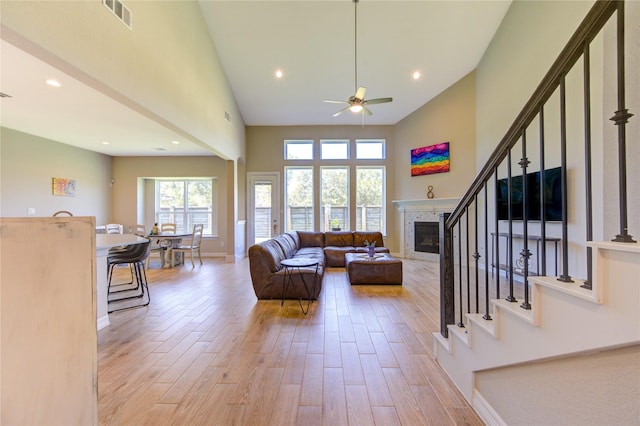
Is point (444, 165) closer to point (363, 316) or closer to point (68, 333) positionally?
point (363, 316)

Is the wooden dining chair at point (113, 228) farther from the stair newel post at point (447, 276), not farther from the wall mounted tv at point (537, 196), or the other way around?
the wall mounted tv at point (537, 196)

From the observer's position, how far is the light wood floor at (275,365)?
66.4 inches

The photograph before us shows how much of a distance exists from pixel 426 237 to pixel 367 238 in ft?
5.16

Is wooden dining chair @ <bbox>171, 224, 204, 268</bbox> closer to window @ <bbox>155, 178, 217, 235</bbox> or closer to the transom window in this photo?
window @ <bbox>155, 178, 217, 235</bbox>

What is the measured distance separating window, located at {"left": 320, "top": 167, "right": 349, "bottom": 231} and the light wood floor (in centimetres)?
419

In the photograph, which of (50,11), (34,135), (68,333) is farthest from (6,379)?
(34,135)

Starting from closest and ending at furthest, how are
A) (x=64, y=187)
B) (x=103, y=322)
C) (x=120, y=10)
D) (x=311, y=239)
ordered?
1. (x=120, y=10)
2. (x=103, y=322)
3. (x=64, y=187)
4. (x=311, y=239)

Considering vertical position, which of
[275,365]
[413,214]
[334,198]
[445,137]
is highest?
[445,137]

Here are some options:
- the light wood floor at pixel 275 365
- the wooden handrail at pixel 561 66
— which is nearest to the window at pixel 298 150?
the light wood floor at pixel 275 365

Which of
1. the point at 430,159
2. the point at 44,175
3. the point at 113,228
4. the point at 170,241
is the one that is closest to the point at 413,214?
the point at 430,159

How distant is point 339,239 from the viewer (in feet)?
22.2

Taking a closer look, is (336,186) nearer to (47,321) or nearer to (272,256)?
(272,256)

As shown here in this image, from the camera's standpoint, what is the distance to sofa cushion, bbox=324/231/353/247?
673 centimetres

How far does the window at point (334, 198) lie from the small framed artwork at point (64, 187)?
19.8 ft
